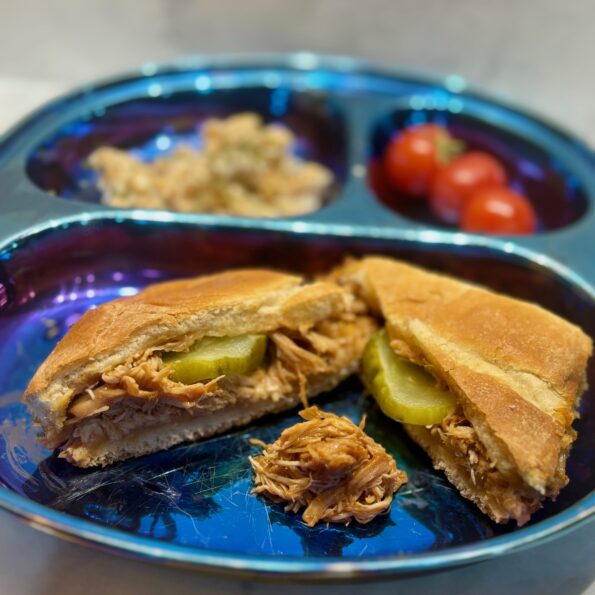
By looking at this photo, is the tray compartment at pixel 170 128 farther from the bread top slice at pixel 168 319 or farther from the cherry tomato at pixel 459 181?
the bread top slice at pixel 168 319

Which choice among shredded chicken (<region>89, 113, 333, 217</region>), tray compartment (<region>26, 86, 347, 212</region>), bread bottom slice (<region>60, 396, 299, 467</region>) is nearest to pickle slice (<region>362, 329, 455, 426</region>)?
A: bread bottom slice (<region>60, 396, 299, 467</region>)

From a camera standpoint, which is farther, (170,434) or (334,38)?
(334,38)

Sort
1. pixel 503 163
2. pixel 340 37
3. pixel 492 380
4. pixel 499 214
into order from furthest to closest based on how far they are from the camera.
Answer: pixel 340 37
pixel 503 163
pixel 499 214
pixel 492 380

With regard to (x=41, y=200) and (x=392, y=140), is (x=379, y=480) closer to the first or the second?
(x=41, y=200)

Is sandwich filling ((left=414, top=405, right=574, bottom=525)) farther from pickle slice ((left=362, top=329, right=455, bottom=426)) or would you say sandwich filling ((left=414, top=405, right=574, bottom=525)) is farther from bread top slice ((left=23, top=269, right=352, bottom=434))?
bread top slice ((left=23, top=269, right=352, bottom=434))

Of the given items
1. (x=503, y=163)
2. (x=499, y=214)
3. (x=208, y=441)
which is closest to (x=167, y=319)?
(x=208, y=441)

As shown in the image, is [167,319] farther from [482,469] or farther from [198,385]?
[482,469]
